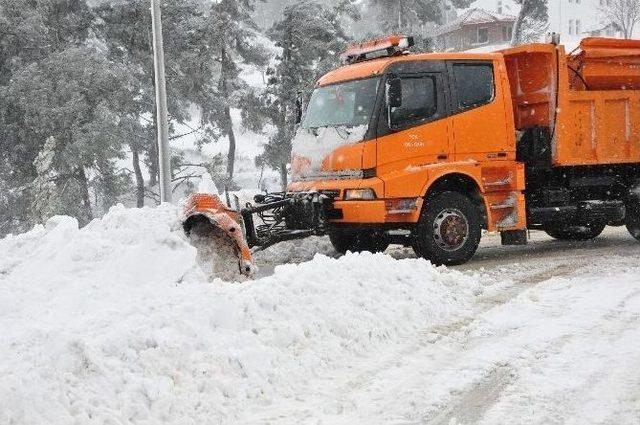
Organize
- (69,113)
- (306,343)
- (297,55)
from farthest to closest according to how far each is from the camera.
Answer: (297,55)
(69,113)
(306,343)

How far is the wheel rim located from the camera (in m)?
9.10

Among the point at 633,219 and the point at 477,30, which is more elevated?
the point at 477,30

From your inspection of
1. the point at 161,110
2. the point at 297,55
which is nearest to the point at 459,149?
the point at 161,110

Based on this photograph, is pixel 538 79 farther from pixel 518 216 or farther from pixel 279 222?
pixel 279 222

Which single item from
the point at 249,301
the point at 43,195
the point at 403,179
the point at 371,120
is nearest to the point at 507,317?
the point at 249,301

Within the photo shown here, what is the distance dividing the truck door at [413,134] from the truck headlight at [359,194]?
190mm

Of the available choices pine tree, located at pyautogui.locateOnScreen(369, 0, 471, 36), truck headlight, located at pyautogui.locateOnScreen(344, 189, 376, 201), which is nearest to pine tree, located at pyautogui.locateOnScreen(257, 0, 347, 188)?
pine tree, located at pyautogui.locateOnScreen(369, 0, 471, 36)

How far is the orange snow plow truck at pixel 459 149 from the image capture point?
8.76m

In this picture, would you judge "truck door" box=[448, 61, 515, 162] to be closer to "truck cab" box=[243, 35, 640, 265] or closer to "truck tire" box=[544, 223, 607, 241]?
"truck cab" box=[243, 35, 640, 265]

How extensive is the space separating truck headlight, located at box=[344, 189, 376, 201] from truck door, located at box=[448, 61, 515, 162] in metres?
1.37

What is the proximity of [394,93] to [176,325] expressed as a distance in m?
4.93

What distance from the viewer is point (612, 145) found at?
33.5 feet

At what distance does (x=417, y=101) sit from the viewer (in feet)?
29.3

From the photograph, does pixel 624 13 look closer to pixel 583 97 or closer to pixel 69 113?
pixel 69 113
